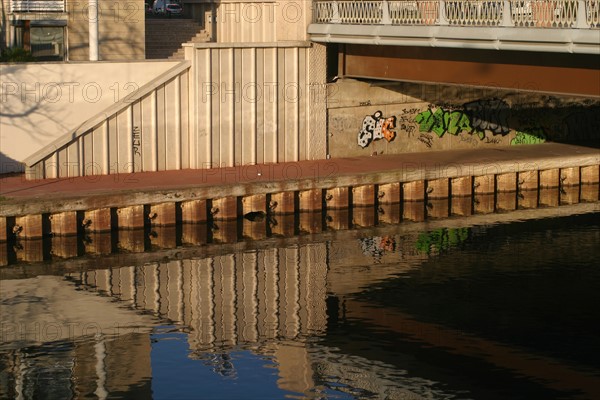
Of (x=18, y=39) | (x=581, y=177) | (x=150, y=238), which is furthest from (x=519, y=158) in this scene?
(x=18, y=39)

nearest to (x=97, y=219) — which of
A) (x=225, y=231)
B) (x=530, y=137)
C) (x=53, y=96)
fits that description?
(x=225, y=231)

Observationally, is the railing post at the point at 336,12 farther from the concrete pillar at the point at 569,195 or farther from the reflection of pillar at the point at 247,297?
the concrete pillar at the point at 569,195

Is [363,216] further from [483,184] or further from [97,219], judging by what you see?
[97,219]

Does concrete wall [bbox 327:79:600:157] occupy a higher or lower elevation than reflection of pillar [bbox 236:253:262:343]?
higher

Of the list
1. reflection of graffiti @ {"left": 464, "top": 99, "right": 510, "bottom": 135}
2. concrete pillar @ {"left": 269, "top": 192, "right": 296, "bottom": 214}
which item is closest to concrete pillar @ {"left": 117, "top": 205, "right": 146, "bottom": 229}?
concrete pillar @ {"left": 269, "top": 192, "right": 296, "bottom": 214}

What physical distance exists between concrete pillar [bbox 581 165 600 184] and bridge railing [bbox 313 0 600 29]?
1110 cm

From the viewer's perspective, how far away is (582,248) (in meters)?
44.1

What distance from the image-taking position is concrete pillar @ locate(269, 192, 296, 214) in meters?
47.0

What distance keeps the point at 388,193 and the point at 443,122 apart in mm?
6793

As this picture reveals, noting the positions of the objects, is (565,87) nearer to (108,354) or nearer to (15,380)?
(108,354)

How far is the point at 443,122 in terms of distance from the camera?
54.7 meters

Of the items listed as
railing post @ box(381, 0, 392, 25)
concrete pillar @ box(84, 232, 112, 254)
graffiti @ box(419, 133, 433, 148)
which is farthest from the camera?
graffiti @ box(419, 133, 433, 148)

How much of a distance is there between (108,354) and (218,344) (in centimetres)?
279

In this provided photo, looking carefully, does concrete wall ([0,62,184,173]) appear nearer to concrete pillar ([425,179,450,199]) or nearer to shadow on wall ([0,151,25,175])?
shadow on wall ([0,151,25,175])
